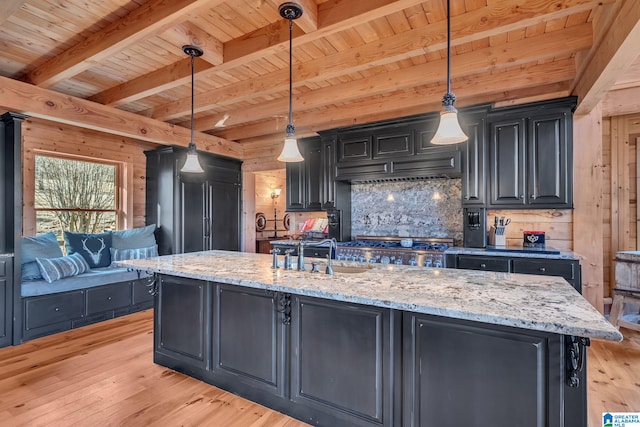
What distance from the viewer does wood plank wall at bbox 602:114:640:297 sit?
4062mm

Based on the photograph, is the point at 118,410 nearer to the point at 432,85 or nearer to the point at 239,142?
the point at 432,85

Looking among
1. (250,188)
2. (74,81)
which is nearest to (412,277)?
(74,81)

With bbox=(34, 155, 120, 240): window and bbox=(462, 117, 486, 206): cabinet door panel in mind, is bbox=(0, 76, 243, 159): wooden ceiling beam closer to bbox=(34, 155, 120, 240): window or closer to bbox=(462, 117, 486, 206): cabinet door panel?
bbox=(34, 155, 120, 240): window

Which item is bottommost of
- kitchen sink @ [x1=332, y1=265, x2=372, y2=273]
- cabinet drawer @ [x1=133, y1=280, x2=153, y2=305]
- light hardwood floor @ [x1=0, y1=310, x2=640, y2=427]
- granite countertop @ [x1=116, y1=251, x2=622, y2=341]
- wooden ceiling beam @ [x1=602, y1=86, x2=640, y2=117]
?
light hardwood floor @ [x1=0, y1=310, x2=640, y2=427]

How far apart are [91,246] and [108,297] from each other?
766 mm

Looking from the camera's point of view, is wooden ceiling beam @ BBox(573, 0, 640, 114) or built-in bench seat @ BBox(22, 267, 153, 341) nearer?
wooden ceiling beam @ BBox(573, 0, 640, 114)

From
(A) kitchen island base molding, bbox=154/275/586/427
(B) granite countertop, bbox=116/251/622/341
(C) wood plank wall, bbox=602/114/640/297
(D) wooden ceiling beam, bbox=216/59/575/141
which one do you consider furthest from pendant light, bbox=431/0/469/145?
(C) wood plank wall, bbox=602/114/640/297

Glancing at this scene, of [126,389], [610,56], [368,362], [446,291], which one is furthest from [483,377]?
[126,389]

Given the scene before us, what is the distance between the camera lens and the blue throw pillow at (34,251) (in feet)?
11.3

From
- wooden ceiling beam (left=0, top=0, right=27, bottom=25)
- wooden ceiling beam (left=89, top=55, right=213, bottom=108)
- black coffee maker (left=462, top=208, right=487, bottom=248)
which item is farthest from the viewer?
black coffee maker (left=462, top=208, right=487, bottom=248)

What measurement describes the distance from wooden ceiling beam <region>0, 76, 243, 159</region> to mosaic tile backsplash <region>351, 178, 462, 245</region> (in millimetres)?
2714

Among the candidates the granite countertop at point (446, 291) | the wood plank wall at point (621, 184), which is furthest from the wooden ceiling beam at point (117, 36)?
the wood plank wall at point (621, 184)

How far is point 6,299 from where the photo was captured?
10.4 feet

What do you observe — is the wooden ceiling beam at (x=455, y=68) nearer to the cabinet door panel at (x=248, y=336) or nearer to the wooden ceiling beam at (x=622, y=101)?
the wooden ceiling beam at (x=622, y=101)
